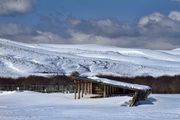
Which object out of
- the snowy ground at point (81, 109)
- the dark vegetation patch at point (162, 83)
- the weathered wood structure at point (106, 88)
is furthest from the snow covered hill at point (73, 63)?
the snowy ground at point (81, 109)

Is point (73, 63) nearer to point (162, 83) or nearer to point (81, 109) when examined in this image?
point (162, 83)

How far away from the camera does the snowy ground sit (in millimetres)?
37094

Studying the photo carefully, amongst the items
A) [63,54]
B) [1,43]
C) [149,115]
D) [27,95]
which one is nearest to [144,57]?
[63,54]

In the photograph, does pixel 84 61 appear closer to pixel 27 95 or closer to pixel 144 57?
pixel 144 57

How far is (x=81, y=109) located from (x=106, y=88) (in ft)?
46.4

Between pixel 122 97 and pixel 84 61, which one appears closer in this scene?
pixel 122 97

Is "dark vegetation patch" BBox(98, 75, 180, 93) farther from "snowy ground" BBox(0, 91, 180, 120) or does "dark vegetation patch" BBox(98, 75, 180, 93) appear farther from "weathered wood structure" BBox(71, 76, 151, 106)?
"snowy ground" BBox(0, 91, 180, 120)

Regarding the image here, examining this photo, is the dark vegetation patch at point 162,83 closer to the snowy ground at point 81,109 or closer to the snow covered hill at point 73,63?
the snowy ground at point 81,109

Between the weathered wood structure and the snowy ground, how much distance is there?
3.31 feet

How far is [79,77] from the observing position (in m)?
57.0

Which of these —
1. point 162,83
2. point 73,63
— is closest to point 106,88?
point 162,83

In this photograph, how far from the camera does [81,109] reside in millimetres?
44000

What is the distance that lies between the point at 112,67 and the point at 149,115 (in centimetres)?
12822

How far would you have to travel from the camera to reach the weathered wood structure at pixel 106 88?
53.5 m
